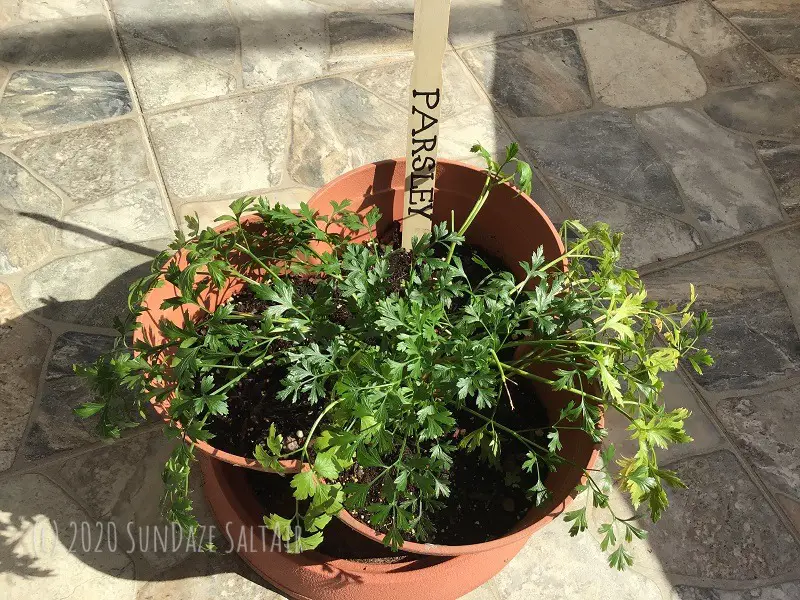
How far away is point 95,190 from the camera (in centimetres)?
223

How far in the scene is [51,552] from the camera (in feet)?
5.43

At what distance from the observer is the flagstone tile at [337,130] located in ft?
7.58

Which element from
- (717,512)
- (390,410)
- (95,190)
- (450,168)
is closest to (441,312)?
(390,410)

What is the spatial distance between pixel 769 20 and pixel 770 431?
Answer: 1.84 m

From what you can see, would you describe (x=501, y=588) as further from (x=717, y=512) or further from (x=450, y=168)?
(x=450, y=168)

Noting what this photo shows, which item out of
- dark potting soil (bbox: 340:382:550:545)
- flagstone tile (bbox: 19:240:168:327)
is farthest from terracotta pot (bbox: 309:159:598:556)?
flagstone tile (bbox: 19:240:168:327)

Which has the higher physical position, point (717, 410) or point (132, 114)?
point (132, 114)

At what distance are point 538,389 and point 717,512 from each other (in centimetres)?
61

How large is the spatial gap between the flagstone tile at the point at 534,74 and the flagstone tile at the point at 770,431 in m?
1.15

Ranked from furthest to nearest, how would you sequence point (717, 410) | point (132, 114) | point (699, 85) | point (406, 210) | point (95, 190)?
point (699, 85), point (132, 114), point (95, 190), point (717, 410), point (406, 210)

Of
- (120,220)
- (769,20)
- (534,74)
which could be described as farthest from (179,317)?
(769,20)

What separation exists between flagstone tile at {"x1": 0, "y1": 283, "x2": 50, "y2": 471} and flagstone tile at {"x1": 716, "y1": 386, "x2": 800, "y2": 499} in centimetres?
177

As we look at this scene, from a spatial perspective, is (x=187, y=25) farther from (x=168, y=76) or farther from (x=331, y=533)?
(x=331, y=533)

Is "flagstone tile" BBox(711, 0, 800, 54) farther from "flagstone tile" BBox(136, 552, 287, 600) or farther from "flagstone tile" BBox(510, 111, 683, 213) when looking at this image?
"flagstone tile" BBox(136, 552, 287, 600)
